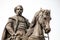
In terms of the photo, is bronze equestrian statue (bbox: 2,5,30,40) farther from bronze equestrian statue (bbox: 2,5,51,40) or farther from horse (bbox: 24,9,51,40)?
horse (bbox: 24,9,51,40)

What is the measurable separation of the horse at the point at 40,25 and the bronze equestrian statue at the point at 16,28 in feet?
0.40

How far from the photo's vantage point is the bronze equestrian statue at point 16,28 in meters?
3.69

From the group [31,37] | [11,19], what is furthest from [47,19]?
[11,19]

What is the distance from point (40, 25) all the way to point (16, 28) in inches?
13.0

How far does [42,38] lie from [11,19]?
53 cm

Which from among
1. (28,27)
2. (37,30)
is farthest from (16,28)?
(37,30)

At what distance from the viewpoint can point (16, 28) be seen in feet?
12.4

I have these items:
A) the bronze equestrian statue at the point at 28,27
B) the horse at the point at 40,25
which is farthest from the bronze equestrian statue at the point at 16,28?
the horse at the point at 40,25

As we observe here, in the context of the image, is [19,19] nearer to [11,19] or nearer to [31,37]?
[11,19]

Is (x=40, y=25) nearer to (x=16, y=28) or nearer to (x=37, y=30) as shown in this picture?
(x=37, y=30)

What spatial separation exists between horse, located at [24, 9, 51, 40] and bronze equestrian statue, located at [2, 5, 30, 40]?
12cm

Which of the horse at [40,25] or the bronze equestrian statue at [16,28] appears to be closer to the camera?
the horse at [40,25]

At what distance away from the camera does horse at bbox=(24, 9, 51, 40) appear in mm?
3564

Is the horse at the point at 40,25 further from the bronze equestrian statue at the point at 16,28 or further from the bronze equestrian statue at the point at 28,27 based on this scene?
the bronze equestrian statue at the point at 16,28
